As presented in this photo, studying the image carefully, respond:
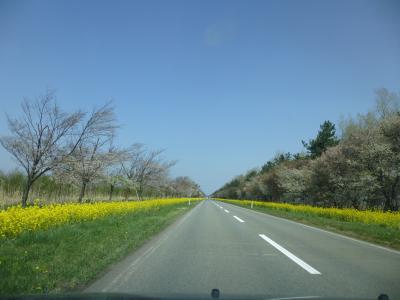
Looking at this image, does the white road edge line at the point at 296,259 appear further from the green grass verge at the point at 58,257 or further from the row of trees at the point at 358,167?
the row of trees at the point at 358,167

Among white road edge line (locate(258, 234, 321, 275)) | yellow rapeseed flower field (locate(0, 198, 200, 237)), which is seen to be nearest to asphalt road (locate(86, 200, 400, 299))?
white road edge line (locate(258, 234, 321, 275))

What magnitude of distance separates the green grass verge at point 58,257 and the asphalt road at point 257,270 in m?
0.42

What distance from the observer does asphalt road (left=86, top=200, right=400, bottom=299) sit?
5934 mm

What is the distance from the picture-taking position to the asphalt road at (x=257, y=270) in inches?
234

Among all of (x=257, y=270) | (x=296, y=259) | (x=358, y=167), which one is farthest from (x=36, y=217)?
(x=358, y=167)

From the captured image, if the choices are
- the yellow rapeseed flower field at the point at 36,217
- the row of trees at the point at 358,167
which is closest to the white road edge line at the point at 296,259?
the yellow rapeseed flower field at the point at 36,217

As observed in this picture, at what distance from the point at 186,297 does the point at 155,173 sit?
51.1 metres

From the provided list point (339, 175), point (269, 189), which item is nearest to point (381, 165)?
point (339, 175)

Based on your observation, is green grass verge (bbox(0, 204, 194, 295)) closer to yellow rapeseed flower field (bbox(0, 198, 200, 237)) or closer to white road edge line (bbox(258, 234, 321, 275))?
yellow rapeseed flower field (bbox(0, 198, 200, 237))

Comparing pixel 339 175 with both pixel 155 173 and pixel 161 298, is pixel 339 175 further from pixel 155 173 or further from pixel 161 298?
pixel 161 298

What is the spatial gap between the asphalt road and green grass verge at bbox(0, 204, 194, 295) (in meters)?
0.42

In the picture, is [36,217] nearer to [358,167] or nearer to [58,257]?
[58,257]

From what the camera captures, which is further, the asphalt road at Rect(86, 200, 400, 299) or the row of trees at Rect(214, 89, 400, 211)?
the row of trees at Rect(214, 89, 400, 211)

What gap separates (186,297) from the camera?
4.40 metres
